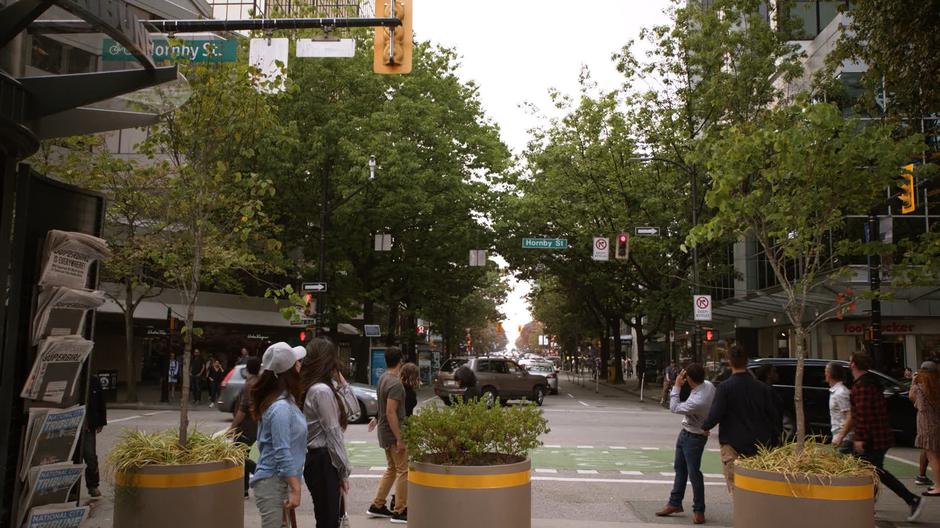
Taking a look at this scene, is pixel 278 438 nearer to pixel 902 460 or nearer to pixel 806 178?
pixel 806 178

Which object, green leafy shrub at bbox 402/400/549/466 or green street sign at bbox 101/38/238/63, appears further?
green street sign at bbox 101/38/238/63

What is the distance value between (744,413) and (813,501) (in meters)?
1.87

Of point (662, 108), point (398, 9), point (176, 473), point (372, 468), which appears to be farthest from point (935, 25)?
point (662, 108)

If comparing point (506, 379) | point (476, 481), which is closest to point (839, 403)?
point (476, 481)

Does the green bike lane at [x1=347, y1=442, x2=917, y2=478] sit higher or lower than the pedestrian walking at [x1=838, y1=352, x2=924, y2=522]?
lower

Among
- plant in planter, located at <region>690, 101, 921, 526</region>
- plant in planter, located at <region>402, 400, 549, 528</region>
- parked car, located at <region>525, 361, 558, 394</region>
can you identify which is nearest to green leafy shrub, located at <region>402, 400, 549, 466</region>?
plant in planter, located at <region>402, 400, 549, 528</region>

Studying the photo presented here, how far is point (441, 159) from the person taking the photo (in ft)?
102

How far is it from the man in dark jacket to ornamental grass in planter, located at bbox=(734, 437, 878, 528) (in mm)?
7326

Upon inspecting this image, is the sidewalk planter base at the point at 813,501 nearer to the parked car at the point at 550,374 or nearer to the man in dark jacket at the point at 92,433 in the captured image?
the man in dark jacket at the point at 92,433

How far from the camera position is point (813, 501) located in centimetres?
630

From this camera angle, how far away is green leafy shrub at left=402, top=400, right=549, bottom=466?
655 centimetres

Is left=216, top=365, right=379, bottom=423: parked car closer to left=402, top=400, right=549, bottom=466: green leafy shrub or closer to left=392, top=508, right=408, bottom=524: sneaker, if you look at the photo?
left=392, top=508, right=408, bottom=524: sneaker

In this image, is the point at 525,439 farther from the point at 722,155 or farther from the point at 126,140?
the point at 126,140

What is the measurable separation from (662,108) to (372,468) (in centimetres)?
2153
